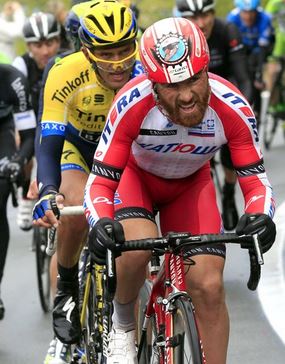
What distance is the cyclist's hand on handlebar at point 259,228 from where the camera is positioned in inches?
197

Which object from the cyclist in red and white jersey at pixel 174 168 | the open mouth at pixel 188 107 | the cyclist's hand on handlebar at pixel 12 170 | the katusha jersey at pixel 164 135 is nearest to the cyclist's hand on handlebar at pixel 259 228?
the cyclist in red and white jersey at pixel 174 168

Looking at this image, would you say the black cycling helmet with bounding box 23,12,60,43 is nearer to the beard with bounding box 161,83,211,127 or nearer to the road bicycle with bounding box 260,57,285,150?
the road bicycle with bounding box 260,57,285,150

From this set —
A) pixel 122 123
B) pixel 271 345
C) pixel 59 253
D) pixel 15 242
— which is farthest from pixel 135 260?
pixel 15 242

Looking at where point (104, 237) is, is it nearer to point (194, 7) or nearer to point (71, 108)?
point (71, 108)

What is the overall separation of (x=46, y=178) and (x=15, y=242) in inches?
232

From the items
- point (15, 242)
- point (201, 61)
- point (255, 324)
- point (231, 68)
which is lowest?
point (15, 242)

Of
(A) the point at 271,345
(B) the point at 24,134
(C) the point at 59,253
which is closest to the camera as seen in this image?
(C) the point at 59,253

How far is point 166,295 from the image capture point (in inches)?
206

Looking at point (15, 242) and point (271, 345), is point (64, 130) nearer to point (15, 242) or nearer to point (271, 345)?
point (271, 345)

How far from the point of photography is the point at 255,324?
8.05 metres

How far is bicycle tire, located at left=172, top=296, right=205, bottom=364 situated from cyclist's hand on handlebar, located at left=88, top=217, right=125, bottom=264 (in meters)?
0.36

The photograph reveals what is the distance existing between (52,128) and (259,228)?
1803mm

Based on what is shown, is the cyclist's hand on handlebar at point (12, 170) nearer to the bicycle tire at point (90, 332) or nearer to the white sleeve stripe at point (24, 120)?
the white sleeve stripe at point (24, 120)

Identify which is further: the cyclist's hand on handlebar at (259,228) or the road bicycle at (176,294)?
the cyclist's hand on handlebar at (259,228)
